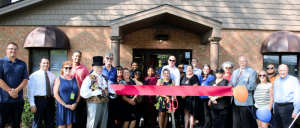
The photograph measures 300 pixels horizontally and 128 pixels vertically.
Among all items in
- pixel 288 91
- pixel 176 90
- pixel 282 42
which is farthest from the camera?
pixel 282 42

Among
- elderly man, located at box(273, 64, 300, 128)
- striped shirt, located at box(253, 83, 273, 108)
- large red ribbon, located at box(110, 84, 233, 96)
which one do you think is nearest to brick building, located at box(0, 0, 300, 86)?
large red ribbon, located at box(110, 84, 233, 96)

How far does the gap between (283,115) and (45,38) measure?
7.85 m

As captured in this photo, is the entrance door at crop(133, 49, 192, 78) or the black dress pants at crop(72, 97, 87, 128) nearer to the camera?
the black dress pants at crop(72, 97, 87, 128)

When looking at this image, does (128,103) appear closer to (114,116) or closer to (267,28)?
(114,116)

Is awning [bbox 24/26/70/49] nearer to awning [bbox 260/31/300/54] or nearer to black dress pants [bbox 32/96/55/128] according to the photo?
black dress pants [bbox 32/96/55/128]

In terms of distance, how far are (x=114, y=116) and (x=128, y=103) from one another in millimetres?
451

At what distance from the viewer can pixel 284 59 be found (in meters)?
8.39

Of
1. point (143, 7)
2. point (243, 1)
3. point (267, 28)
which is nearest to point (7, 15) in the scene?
point (143, 7)

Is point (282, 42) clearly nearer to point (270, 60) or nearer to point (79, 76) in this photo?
point (270, 60)

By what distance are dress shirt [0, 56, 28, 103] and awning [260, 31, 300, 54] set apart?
8.61 m

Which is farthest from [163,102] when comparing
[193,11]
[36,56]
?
[36,56]

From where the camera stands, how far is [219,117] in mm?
4680

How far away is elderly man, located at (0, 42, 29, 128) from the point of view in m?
3.82

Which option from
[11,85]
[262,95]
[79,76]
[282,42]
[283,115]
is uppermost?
[282,42]
